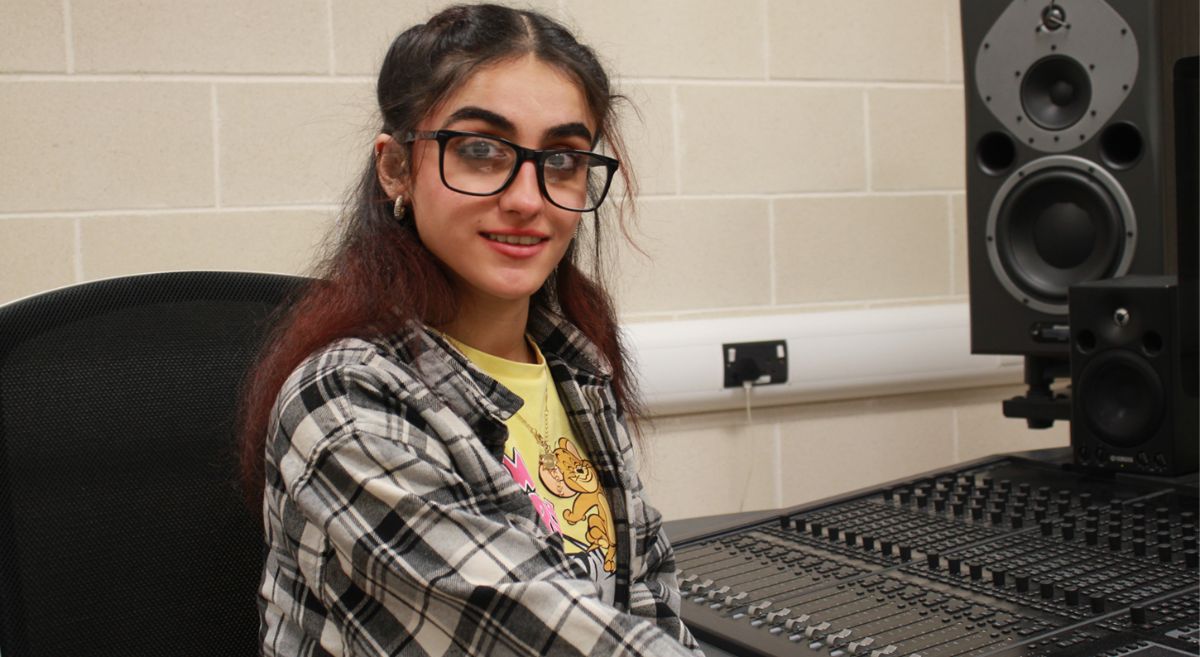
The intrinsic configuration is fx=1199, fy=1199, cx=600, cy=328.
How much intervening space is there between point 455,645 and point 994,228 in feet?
3.90

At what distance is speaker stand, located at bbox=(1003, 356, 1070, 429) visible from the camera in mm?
1752

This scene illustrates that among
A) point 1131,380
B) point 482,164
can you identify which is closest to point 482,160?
point 482,164

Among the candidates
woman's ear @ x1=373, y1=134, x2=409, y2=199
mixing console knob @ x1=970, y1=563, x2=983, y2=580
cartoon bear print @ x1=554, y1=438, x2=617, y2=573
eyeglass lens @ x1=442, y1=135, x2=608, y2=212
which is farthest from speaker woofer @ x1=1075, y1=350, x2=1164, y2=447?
woman's ear @ x1=373, y1=134, x2=409, y2=199

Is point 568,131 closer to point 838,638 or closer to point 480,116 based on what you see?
point 480,116

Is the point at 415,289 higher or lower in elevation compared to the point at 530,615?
higher

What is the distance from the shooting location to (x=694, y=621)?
1.06 meters

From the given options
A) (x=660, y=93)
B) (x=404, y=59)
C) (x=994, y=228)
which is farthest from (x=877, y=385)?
(x=404, y=59)

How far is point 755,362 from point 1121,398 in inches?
24.9

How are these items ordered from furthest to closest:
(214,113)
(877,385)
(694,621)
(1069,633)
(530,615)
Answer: (877,385)
(214,113)
(694,621)
(1069,633)
(530,615)

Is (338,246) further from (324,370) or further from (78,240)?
(78,240)

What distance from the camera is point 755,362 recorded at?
6.67ft

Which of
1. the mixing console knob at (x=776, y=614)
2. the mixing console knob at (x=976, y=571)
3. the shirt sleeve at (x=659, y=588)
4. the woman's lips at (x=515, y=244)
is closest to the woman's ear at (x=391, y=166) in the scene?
the woman's lips at (x=515, y=244)

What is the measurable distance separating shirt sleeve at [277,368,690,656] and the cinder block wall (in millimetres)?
705

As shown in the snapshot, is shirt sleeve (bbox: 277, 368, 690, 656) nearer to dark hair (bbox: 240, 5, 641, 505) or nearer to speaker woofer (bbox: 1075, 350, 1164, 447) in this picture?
dark hair (bbox: 240, 5, 641, 505)
